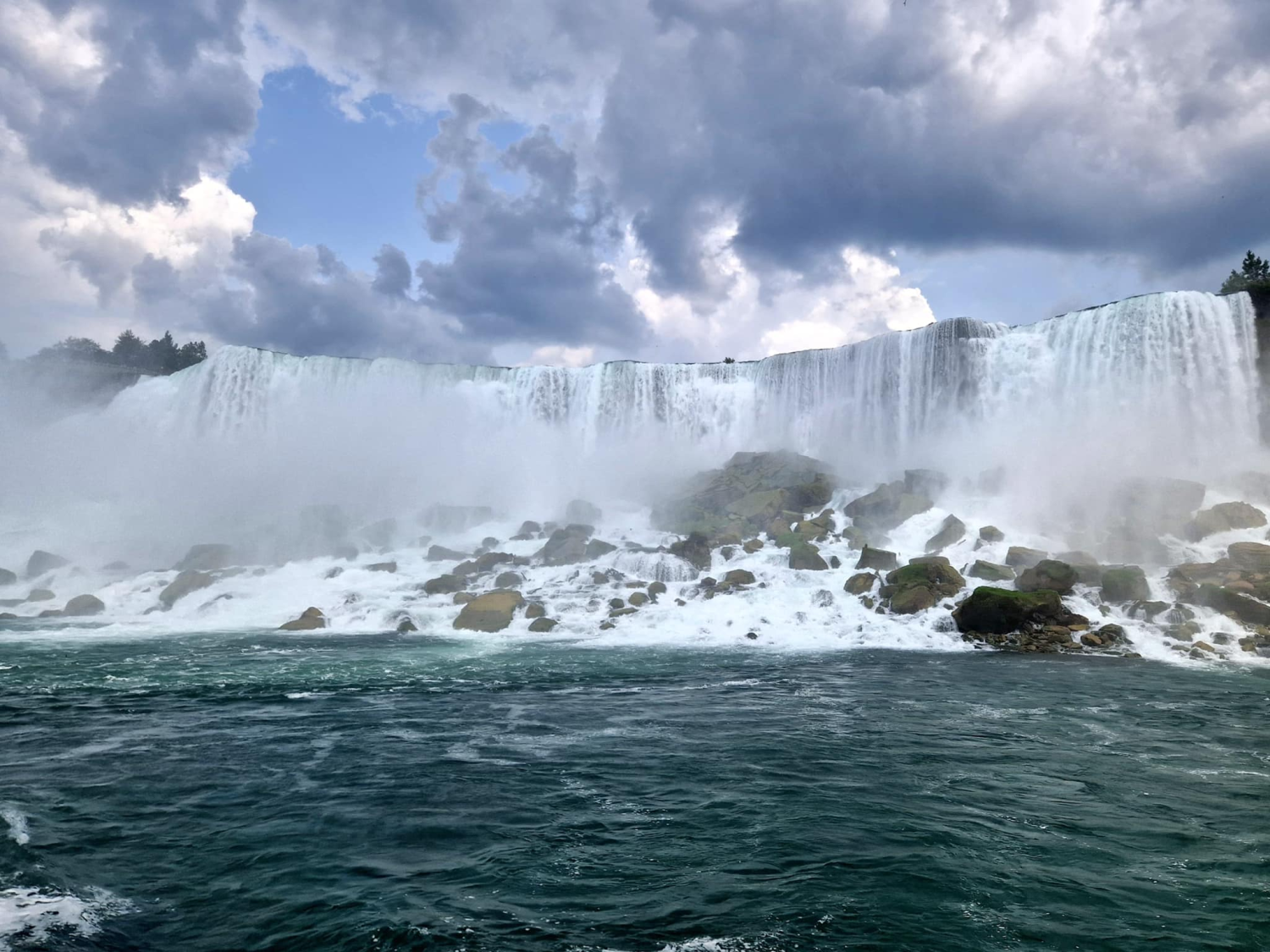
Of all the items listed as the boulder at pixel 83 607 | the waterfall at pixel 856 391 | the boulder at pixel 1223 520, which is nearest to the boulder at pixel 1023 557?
the boulder at pixel 1223 520

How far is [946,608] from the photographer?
2264 cm

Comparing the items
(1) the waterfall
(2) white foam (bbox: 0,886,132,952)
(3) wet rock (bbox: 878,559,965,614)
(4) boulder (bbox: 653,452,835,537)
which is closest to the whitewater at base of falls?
(1) the waterfall

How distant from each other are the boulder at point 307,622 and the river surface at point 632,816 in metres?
8.74

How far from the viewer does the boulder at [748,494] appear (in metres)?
33.7

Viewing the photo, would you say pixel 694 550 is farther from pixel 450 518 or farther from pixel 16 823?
pixel 16 823

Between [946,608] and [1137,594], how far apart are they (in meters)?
5.10

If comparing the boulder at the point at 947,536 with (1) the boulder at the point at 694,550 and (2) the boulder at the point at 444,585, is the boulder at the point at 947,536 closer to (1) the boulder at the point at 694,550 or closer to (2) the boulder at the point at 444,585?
(1) the boulder at the point at 694,550

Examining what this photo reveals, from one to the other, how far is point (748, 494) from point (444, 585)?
15.0 m

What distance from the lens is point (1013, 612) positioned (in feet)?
68.3

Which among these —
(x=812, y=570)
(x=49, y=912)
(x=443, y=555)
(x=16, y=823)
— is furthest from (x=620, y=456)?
(x=49, y=912)

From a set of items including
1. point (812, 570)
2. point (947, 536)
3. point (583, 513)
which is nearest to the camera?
point (812, 570)

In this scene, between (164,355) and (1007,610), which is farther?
(164,355)

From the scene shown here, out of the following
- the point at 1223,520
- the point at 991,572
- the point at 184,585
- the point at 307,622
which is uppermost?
the point at 1223,520

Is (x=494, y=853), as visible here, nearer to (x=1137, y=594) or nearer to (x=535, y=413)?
(x=1137, y=594)
